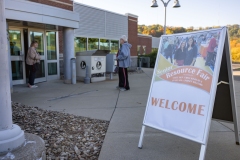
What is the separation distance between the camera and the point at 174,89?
2.81 m

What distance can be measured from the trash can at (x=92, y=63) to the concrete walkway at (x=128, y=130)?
2646 mm

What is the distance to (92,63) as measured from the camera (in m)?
9.19

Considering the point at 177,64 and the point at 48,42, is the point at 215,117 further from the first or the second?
the point at 48,42

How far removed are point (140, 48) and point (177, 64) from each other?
2557cm

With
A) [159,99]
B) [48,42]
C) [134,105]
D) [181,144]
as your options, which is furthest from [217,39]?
[48,42]

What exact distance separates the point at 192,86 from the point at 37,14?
5.91 m

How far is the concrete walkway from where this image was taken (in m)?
2.92

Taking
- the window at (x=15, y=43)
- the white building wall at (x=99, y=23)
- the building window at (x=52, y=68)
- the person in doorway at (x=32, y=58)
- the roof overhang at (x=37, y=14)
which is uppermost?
the white building wall at (x=99, y=23)

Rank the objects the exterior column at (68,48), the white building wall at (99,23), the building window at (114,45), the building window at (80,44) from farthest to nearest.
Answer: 1. the building window at (114,45)
2. the white building wall at (99,23)
3. the building window at (80,44)
4. the exterior column at (68,48)

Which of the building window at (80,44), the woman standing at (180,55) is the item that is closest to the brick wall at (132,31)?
the building window at (80,44)

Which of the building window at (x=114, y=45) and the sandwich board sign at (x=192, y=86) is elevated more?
the building window at (x=114, y=45)

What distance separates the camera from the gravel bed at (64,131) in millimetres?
2961

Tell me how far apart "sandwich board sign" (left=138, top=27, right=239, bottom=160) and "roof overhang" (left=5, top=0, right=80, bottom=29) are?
16.1 feet

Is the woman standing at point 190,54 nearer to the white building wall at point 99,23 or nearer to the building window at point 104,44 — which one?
the white building wall at point 99,23
